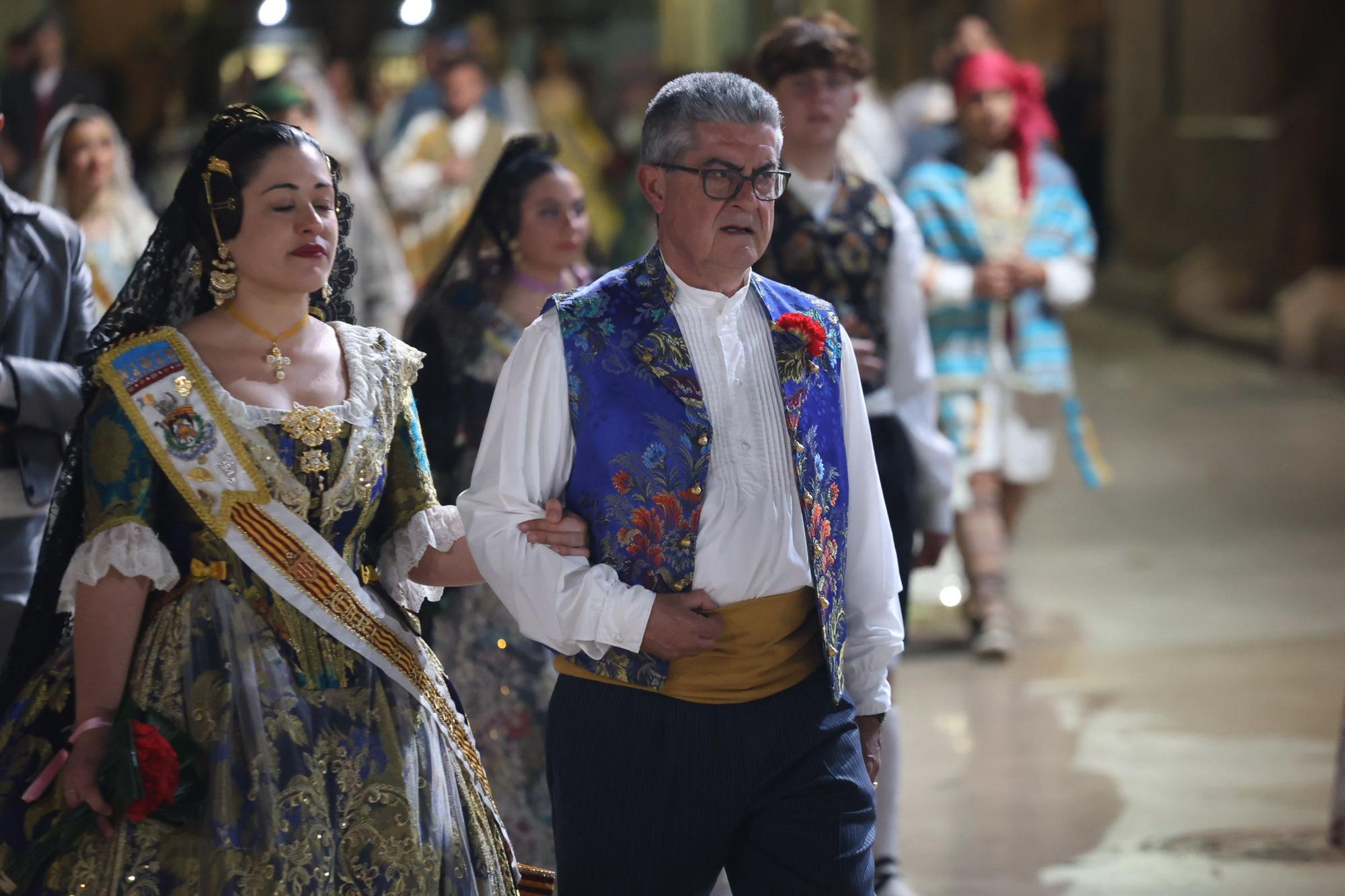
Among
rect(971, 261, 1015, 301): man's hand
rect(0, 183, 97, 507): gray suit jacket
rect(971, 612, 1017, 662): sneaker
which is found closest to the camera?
rect(0, 183, 97, 507): gray suit jacket

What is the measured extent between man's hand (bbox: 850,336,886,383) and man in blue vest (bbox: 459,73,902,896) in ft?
4.12

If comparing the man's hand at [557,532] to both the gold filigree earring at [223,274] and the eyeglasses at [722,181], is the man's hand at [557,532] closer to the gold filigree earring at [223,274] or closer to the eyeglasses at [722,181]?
the eyeglasses at [722,181]

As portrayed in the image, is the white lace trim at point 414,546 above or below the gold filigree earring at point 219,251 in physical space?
below

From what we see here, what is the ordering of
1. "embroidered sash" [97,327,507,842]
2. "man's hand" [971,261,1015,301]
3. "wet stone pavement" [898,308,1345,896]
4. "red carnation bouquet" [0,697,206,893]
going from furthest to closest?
1. "man's hand" [971,261,1015,301]
2. "wet stone pavement" [898,308,1345,896]
3. "embroidered sash" [97,327,507,842]
4. "red carnation bouquet" [0,697,206,893]

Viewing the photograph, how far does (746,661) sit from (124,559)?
3.30 feet

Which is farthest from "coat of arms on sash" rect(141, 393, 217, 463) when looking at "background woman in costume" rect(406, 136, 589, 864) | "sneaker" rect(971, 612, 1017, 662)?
"sneaker" rect(971, 612, 1017, 662)

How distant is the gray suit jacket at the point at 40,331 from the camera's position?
4113mm

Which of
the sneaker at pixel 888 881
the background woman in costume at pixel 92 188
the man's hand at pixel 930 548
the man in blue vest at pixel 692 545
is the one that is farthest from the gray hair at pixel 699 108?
the background woman in costume at pixel 92 188

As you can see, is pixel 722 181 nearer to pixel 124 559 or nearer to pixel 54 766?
pixel 124 559

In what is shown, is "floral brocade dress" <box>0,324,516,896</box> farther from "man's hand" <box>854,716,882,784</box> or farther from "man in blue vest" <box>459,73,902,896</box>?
"man's hand" <box>854,716,882,784</box>

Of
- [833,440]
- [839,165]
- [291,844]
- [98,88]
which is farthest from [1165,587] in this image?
[98,88]

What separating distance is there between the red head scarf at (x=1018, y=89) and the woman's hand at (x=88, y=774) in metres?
4.73

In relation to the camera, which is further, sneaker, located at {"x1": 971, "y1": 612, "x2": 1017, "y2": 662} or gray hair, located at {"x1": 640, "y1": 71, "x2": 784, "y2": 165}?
sneaker, located at {"x1": 971, "y1": 612, "x2": 1017, "y2": 662}

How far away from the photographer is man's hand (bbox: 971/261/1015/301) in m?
7.12
